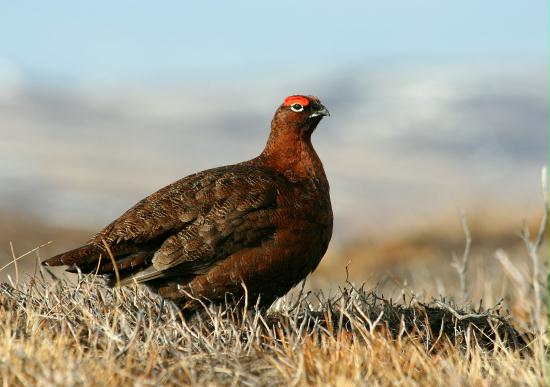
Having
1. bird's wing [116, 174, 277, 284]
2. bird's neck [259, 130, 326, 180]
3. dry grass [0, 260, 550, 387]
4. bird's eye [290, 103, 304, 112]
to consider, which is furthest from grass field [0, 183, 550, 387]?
bird's eye [290, 103, 304, 112]

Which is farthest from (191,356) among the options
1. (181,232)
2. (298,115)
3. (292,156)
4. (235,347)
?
(298,115)

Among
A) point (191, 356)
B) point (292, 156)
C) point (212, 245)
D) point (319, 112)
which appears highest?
point (319, 112)

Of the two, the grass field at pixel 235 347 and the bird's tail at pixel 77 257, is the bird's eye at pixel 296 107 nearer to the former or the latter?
the grass field at pixel 235 347

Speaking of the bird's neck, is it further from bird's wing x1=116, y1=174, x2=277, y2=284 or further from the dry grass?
the dry grass

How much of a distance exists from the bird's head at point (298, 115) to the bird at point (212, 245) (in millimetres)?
698

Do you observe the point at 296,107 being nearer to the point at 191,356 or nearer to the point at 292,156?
the point at 292,156

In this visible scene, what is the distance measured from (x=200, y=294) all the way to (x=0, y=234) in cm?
1145

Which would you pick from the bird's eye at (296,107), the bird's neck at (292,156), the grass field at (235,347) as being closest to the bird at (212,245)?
the grass field at (235,347)

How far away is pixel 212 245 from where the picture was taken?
5184 mm

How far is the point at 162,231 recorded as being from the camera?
17.2 feet

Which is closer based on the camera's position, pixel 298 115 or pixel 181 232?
pixel 181 232

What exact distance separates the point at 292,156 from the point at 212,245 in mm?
1071

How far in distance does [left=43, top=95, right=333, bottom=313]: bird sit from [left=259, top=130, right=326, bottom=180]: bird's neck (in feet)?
1.20

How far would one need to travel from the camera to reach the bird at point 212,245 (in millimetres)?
5199
